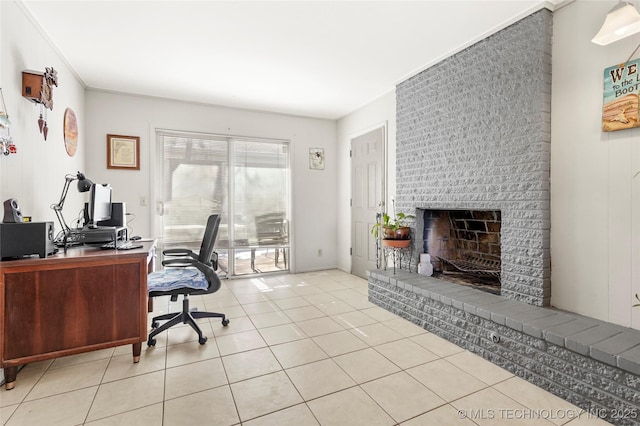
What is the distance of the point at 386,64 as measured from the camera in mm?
3219

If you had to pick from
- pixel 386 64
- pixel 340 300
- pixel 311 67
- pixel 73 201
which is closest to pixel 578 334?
pixel 340 300

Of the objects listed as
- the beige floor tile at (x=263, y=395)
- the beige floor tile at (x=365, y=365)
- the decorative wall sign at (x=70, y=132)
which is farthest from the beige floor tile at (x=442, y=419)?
the decorative wall sign at (x=70, y=132)

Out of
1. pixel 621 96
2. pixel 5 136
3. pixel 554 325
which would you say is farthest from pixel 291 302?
pixel 621 96

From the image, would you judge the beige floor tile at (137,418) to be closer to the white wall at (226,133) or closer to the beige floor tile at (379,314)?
the beige floor tile at (379,314)

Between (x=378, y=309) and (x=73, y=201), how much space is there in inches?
135

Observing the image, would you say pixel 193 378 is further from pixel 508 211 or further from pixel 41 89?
pixel 508 211

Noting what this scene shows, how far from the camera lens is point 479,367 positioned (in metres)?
2.10

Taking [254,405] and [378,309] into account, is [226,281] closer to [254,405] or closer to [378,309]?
[378,309]

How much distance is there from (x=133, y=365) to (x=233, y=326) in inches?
33.3

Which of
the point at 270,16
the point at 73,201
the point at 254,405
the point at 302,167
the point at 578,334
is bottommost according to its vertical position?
the point at 254,405

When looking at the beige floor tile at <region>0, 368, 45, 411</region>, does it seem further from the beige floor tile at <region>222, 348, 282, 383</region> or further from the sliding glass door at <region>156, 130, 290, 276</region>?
the sliding glass door at <region>156, 130, 290, 276</region>

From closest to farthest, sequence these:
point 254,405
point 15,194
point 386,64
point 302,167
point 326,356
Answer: point 254,405
point 15,194
point 326,356
point 386,64
point 302,167

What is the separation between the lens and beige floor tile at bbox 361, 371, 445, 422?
164 centimetres

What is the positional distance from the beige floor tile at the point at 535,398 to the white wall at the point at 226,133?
3.47 meters
